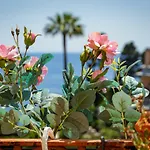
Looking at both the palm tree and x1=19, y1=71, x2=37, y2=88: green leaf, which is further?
the palm tree

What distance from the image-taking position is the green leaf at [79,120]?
0.54 metres

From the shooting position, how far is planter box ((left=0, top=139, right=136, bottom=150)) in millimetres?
521

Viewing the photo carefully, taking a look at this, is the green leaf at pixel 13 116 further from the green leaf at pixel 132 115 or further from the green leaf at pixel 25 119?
the green leaf at pixel 132 115

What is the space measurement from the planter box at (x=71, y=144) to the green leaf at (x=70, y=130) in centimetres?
2

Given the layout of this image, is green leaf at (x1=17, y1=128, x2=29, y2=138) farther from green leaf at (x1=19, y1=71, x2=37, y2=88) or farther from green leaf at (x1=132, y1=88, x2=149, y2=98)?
green leaf at (x1=132, y1=88, x2=149, y2=98)

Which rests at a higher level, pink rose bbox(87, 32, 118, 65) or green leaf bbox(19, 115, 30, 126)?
pink rose bbox(87, 32, 118, 65)

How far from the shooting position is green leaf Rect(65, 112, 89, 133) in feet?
1.76

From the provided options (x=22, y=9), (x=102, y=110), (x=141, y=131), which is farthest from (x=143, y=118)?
(x=22, y=9)

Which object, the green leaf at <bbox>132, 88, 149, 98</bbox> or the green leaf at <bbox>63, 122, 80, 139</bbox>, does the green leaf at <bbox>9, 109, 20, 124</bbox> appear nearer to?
the green leaf at <bbox>63, 122, 80, 139</bbox>

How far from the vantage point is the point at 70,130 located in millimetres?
544

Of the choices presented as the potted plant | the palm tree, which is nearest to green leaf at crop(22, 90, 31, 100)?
the potted plant

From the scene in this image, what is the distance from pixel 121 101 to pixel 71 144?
0.29 ft

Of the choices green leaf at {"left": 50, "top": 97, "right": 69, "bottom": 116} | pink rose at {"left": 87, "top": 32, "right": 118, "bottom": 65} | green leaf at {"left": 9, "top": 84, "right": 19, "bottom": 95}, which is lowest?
green leaf at {"left": 50, "top": 97, "right": 69, "bottom": 116}

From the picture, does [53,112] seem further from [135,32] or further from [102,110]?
[135,32]
